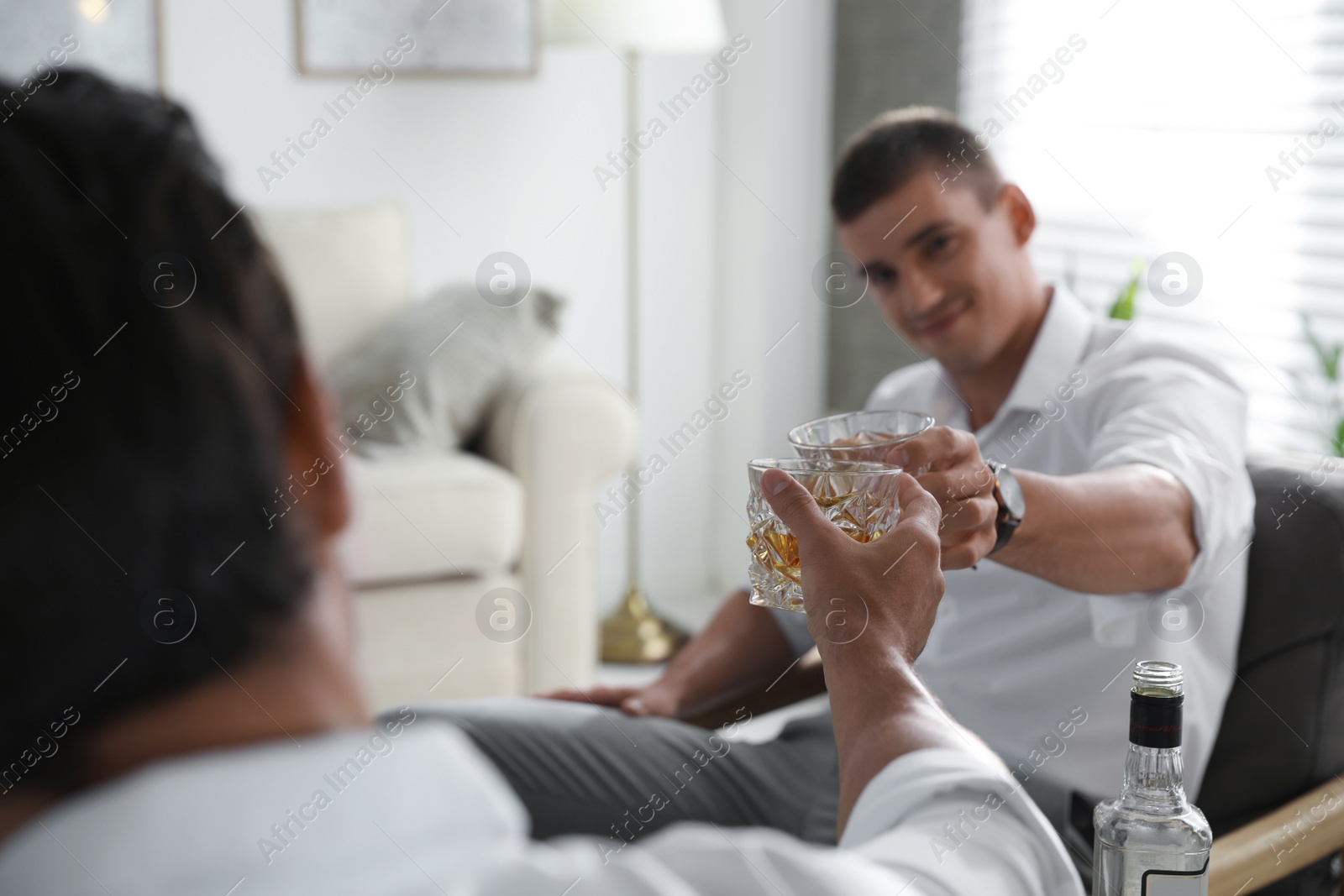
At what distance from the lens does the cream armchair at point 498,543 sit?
2.15 metres

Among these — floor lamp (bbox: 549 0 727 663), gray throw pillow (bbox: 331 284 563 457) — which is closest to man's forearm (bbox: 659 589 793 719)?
gray throw pillow (bbox: 331 284 563 457)

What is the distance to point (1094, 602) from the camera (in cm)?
103

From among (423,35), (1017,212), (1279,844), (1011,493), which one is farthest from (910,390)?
(423,35)

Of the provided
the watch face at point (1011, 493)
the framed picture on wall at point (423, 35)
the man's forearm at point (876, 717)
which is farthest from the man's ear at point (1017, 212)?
the framed picture on wall at point (423, 35)

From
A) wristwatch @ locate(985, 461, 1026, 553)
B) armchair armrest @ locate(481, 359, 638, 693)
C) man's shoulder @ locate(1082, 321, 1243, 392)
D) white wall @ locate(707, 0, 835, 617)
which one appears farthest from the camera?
white wall @ locate(707, 0, 835, 617)

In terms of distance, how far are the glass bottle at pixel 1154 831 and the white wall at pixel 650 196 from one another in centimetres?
253

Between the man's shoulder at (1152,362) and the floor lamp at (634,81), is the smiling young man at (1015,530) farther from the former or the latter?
the floor lamp at (634,81)

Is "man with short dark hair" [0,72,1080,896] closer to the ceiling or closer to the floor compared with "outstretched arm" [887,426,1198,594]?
closer to the ceiling

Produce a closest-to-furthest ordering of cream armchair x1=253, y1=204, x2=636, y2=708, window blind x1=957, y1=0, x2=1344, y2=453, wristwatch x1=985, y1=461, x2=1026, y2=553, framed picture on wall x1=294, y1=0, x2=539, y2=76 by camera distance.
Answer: wristwatch x1=985, y1=461, x2=1026, y2=553 → window blind x1=957, y1=0, x2=1344, y2=453 → cream armchair x1=253, y1=204, x2=636, y2=708 → framed picture on wall x1=294, y1=0, x2=539, y2=76

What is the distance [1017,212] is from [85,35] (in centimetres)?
220

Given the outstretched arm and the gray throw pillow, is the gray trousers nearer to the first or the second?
the outstretched arm

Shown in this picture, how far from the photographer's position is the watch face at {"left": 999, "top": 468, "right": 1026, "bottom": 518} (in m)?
0.90

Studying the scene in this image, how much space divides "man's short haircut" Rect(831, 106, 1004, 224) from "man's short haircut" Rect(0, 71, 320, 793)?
44.9 inches

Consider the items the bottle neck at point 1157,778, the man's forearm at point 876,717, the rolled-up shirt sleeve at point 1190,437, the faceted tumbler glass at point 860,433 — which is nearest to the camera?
the man's forearm at point 876,717
